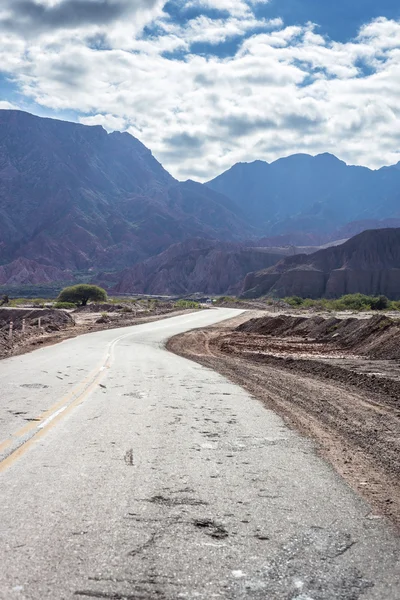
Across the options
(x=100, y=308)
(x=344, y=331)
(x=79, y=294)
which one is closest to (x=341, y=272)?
(x=79, y=294)

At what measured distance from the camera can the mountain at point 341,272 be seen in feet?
395

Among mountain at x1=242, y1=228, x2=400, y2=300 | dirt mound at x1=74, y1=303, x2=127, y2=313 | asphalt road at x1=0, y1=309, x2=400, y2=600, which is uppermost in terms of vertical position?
mountain at x1=242, y1=228, x2=400, y2=300

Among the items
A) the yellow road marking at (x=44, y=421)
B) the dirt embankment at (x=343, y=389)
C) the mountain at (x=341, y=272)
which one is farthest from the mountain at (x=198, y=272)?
the yellow road marking at (x=44, y=421)

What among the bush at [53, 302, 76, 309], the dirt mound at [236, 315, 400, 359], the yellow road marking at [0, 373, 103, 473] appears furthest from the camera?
the bush at [53, 302, 76, 309]

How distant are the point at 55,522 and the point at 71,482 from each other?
1.00 metres

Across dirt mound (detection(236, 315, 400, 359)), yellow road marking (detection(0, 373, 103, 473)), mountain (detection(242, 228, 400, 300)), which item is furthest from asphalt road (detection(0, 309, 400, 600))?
mountain (detection(242, 228, 400, 300))

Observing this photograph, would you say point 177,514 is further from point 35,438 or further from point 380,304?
point 380,304

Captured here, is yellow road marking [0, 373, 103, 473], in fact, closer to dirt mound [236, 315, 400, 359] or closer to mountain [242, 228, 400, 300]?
dirt mound [236, 315, 400, 359]

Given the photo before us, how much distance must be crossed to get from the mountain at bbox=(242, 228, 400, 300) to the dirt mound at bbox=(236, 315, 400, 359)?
83.7 meters

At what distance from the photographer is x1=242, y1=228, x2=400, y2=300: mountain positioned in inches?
4739

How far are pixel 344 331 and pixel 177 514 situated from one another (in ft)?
79.1

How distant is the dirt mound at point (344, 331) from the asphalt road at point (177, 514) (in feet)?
40.3

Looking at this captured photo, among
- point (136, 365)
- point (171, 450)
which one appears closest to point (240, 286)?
point (136, 365)

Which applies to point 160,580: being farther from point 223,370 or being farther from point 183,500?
point 223,370
